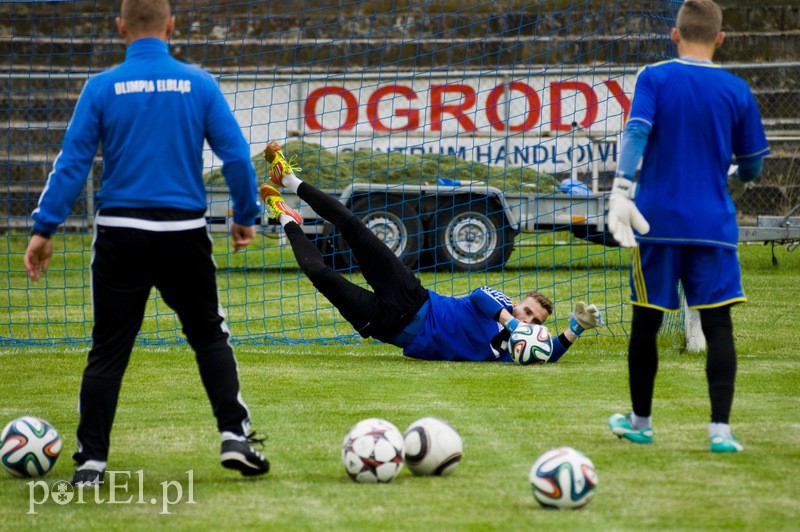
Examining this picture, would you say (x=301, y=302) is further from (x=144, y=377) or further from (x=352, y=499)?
(x=352, y=499)

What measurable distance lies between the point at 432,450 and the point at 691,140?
166 cm

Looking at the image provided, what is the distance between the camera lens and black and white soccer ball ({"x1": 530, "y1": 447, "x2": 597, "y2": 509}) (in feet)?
12.8

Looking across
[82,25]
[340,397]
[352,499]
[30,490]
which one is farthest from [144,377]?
[82,25]

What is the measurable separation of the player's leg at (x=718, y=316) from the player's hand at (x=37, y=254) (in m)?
2.54

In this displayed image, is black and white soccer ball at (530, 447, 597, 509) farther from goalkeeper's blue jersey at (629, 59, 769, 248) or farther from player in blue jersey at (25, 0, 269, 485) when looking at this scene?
goalkeeper's blue jersey at (629, 59, 769, 248)

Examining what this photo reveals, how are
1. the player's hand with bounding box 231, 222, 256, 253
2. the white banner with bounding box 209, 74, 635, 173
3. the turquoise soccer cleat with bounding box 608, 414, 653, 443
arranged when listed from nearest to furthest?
the player's hand with bounding box 231, 222, 256, 253 < the turquoise soccer cleat with bounding box 608, 414, 653, 443 < the white banner with bounding box 209, 74, 635, 173

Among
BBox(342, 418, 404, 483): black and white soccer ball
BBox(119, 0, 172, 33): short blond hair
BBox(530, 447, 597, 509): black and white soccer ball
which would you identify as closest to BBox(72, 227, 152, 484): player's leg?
BBox(119, 0, 172, 33): short blond hair

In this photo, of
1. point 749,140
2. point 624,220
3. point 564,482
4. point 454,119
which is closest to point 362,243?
point 624,220

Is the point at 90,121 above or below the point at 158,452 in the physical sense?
A: above

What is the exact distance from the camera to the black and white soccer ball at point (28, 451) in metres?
4.47

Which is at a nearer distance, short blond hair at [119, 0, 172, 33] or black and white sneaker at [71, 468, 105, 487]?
black and white sneaker at [71, 468, 105, 487]

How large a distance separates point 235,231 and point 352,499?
112 cm

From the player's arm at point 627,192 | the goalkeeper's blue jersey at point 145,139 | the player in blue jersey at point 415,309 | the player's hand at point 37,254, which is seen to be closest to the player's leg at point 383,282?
the player in blue jersey at point 415,309

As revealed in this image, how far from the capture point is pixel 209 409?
6.02 m
